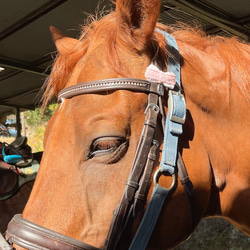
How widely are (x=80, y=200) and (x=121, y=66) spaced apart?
0.61 meters

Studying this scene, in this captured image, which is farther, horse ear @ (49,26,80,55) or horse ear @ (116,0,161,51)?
Answer: horse ear @ (49,26,80,55)

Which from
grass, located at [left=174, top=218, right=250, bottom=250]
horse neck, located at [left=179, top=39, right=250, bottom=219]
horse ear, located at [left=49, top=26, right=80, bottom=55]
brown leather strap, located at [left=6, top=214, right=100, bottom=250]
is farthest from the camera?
grass, located at [left=174, top=218, right=250, bottom=250]

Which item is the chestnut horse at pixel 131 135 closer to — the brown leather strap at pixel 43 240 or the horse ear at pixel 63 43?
the brown leather strap at pixel 43 240

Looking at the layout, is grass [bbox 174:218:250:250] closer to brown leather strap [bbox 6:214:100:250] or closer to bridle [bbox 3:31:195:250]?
bridle [bbox 3:31:195:250]

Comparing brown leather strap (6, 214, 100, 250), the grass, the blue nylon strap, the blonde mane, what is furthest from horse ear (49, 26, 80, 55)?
the grass

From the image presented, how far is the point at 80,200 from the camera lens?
1.25 metres

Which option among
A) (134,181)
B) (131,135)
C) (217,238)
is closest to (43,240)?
(134,181)

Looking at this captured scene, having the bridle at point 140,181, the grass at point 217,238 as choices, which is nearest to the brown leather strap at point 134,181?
the bridle at point 140,181

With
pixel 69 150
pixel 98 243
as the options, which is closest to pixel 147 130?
pixel 69 150

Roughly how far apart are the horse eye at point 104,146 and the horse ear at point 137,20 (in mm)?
435

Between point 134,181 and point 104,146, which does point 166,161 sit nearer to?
point 134,181

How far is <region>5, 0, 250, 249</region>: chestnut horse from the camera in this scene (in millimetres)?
1260

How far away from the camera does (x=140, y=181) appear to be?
1.31 metres

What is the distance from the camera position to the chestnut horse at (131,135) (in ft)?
4.13
